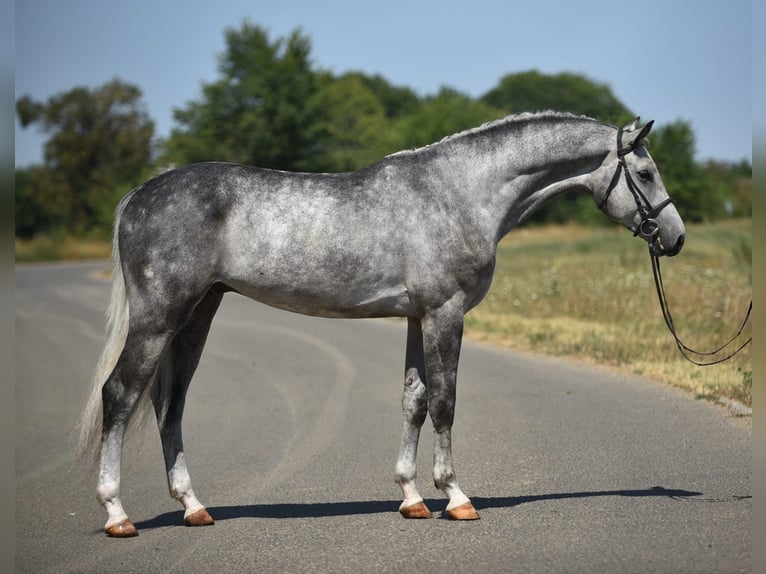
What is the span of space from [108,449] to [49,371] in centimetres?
885

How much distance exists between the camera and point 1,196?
360 centimetres

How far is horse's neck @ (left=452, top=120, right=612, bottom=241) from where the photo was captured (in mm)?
5848

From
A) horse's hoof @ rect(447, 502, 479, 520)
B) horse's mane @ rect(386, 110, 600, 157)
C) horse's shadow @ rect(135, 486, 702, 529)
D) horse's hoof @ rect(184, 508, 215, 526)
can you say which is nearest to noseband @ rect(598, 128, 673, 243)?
horse's mane @ rect(386, 110, 600, 157)

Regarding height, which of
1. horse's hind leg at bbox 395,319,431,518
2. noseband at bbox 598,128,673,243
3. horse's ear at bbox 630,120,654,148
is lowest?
horse's hind leg at bbox 395,319,431,518

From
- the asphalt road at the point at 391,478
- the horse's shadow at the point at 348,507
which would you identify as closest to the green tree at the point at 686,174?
the asphalt road at the point at 391,478

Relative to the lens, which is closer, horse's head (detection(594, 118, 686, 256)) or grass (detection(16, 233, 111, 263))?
horse's head (detection(594, 118, 686, 256))

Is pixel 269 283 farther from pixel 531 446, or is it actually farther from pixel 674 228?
pixel 531 446

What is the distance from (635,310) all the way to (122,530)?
36.7ft

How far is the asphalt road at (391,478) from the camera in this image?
4848 millimetres

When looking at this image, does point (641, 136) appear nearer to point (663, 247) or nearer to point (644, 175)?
point (644, 175)

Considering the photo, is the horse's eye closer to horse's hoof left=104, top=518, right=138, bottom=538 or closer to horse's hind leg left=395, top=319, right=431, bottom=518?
horse's hind leg left=395, top=319, right=431, bottom=518

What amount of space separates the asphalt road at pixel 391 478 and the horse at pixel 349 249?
426 mm

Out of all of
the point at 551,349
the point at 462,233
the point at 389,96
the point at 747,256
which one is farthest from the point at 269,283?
the point at 389,96

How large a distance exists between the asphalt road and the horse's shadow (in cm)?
2
